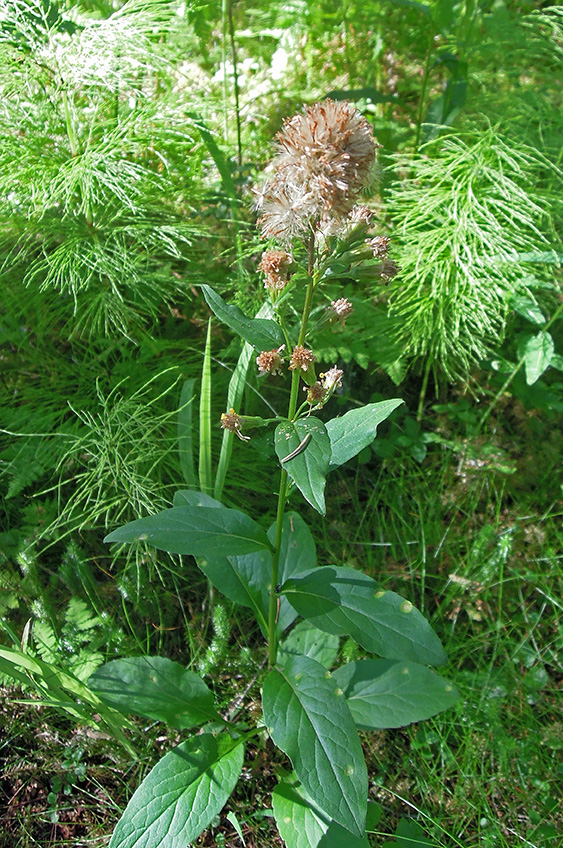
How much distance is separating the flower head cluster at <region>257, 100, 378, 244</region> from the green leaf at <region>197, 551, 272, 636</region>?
77 centimetres

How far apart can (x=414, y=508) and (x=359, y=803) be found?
3.30 ft

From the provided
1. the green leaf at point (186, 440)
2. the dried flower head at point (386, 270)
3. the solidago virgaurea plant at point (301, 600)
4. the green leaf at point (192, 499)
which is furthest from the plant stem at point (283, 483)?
the green leaf at point (186, 440)

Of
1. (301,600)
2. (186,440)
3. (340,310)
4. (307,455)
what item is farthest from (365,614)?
(186,440)

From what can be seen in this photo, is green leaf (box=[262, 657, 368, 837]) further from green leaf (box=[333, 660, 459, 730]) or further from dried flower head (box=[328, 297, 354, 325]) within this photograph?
dried flower head (box=[328, 297, 354, 325])

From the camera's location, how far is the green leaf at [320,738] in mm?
983

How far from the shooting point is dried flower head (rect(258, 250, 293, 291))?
910 mm

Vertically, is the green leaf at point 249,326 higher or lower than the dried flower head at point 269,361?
higher

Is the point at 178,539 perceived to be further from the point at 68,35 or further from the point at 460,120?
the point at 460,120

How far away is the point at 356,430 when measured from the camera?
107cm

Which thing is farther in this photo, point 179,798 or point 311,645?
point 311,645

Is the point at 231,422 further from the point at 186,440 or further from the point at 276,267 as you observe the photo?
the point at 186,440

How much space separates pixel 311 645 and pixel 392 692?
0.82 ft

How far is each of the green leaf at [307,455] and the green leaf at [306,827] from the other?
71 centimetres

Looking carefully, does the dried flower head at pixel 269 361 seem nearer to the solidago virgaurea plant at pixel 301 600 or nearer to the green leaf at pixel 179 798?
the solidago virgaurea plant at pixel 301 600
